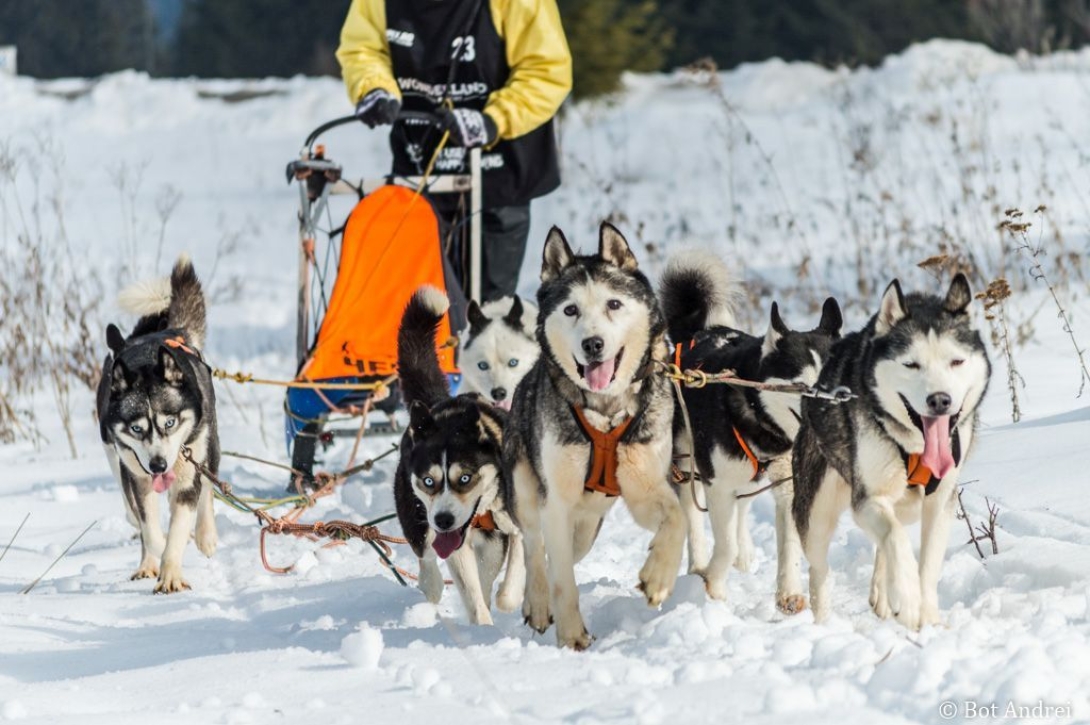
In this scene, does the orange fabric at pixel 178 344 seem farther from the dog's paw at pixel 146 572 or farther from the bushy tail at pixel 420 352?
the bushy tail at pixel 420 352

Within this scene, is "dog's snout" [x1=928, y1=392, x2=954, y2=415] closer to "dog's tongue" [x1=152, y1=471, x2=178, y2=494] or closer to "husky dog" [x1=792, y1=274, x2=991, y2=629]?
"husky dog" [x1=792, y1=274, x2=991, y2=629]

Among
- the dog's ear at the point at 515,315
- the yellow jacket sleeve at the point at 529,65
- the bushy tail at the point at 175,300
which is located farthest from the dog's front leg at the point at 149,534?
the yellow jacket sleeve at the point at 529,65

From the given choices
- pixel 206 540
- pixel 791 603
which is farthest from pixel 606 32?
pixel 791 603

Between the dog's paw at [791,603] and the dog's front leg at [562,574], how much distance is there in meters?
0.49

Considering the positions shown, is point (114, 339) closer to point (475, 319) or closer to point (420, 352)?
point (420, 352)

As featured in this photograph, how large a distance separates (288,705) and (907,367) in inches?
50.1

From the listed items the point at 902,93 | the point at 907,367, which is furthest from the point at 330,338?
the point at 902,93

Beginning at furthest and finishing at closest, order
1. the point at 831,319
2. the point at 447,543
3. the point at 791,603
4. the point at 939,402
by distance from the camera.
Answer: the point at 831,319
the point at 447,543
the point at 791,603
the point at 939,402

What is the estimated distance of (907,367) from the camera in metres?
2.71

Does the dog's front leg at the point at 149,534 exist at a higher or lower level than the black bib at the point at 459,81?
lower

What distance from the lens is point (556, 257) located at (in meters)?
3.07

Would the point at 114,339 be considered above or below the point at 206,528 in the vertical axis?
above

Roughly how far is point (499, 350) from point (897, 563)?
1.99 m

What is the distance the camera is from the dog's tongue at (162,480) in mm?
3932
